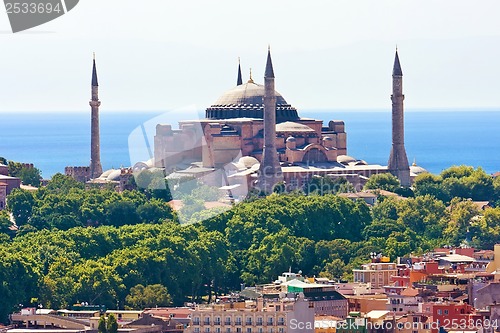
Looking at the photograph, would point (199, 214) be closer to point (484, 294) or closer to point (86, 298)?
point (86, 298)

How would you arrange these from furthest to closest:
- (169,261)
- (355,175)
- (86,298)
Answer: (355,175) → (169,261) → (86,298)

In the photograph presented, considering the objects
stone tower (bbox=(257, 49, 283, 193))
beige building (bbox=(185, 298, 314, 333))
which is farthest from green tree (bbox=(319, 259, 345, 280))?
stone tower (bbox=(257, 49, 283, 193))

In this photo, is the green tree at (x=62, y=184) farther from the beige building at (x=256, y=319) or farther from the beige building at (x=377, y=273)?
the beige building at (x=256, y=319)

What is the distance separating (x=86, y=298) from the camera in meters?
69.2

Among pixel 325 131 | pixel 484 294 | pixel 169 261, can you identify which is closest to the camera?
pixel 484 294

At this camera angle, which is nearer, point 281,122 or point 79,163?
point 281,122

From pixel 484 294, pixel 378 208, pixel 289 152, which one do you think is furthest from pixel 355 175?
pixel 484 294

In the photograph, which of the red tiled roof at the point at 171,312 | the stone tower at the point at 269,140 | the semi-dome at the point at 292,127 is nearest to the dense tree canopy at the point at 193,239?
the stone tower at the point at 269,140

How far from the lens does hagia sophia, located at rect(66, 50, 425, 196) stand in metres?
107

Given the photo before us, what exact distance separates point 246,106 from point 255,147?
2.81 m

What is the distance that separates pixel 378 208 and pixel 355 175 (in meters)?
12.4

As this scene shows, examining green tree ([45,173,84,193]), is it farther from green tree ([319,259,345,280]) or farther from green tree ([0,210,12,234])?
green tree ([319,259,345,280])

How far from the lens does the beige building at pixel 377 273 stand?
7231 cm

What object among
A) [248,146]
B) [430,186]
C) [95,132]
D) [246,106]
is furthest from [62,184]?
[430,186]
